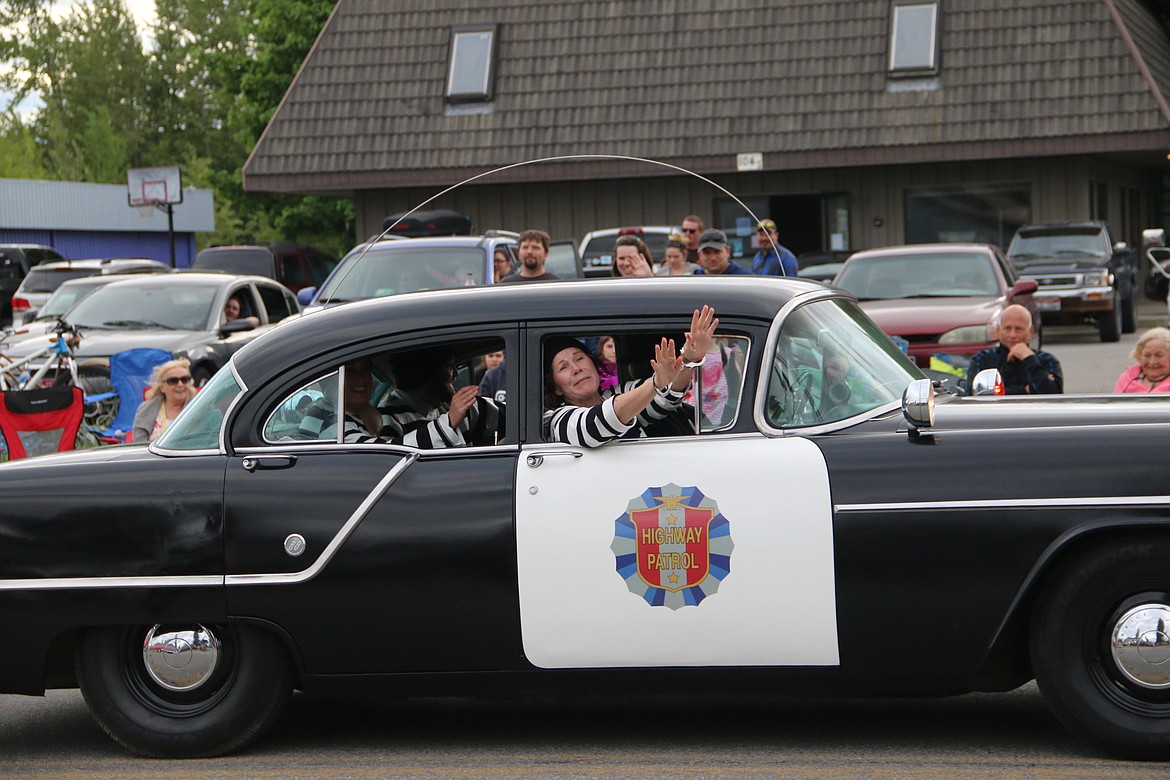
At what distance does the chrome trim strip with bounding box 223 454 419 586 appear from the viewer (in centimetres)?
563

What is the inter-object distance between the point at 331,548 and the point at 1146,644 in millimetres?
2723

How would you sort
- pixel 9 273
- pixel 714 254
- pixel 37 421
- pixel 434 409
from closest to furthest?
pixel 434 409, pixel 714 254, pixel 37 421, pixel 9 273

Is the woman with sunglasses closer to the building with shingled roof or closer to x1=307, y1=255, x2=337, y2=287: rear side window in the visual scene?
the building with shingled roof

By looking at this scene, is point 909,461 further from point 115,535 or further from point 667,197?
point 667,197

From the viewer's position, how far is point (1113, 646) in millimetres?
5254

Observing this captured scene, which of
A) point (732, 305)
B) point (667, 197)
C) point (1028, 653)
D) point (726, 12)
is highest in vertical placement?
point (726, 12)

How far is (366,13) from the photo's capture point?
2967 centimetres

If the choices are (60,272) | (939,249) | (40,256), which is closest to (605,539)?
(939,249)

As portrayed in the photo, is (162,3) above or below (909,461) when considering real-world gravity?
above

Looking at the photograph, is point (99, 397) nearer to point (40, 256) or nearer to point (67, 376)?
point (67, 376)

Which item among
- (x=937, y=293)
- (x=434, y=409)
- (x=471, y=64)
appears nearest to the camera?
(x=434, y=409)

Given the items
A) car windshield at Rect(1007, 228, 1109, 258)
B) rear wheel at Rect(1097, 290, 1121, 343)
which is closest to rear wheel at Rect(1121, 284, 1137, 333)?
car windshield at Rect(1007, 228, 1109, 258)

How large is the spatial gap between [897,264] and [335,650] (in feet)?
37.5

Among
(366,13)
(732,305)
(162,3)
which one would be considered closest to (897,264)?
(732,305)
